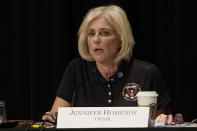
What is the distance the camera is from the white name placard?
1327 millimetres

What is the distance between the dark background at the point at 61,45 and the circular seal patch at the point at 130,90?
0.73 m

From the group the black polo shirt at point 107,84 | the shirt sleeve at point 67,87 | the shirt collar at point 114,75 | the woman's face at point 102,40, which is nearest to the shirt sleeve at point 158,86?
the black polo shirt at point 107,84

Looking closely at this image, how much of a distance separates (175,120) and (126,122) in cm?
46

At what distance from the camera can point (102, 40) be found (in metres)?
2.33

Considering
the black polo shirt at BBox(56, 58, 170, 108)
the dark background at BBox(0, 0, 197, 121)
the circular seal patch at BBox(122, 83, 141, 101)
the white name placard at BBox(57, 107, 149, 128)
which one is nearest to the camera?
the white name placard at BBox(57, 107, 149, 128)

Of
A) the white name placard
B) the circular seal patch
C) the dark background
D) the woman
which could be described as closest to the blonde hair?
the woman

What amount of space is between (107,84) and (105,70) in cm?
10

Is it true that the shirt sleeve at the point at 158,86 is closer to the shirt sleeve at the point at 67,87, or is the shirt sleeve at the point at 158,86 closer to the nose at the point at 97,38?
the nose at the point at 97,38

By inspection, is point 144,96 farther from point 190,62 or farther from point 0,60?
point 0,60

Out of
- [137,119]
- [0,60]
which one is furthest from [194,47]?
[137,119]

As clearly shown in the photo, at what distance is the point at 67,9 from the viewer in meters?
2.98

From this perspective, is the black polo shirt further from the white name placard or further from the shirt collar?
the white name placard

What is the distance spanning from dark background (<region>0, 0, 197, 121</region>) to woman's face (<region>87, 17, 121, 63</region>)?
23.6 inches

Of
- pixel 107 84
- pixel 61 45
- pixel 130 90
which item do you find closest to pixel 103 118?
pixel 130 90
